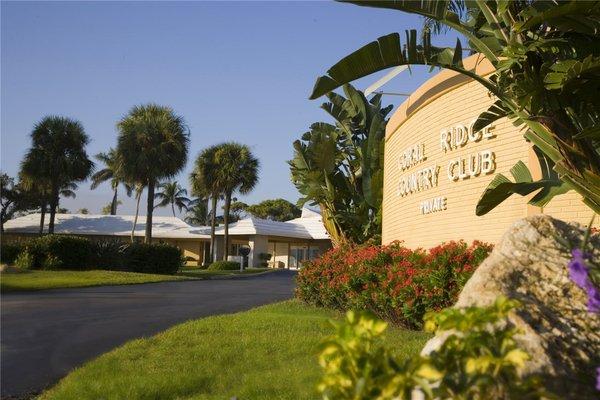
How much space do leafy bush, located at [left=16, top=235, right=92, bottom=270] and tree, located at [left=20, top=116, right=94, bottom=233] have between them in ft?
44.9

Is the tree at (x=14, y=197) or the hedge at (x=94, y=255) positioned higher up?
the tree at (x=14, y=197)

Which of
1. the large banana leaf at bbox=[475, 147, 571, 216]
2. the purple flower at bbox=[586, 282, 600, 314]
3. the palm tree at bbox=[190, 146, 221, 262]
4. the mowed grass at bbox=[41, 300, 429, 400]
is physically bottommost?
the mowed grass at bbox=[41, 300, 429, 400]

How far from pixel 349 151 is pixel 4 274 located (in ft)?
38.5

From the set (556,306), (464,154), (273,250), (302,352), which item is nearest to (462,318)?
(556,306)

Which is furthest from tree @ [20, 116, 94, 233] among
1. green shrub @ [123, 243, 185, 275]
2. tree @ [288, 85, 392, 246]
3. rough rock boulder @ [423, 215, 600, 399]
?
rough rock boulder @ [423, 215, 600, 399]

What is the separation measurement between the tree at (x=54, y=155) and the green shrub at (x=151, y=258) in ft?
37.4

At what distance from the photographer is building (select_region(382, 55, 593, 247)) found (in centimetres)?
934

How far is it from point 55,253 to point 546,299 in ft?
89.7

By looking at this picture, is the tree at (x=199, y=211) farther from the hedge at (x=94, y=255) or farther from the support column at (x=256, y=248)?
the hedge at (x=94, y=255)

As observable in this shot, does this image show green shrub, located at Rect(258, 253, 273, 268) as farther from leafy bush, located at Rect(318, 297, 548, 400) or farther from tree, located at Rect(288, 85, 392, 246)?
leafy bush, located at Rect(318, 297, 548, 400)

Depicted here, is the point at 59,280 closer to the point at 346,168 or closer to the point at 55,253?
the point at 55,253

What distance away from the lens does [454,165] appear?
10.8m

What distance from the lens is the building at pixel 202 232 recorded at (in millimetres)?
48816

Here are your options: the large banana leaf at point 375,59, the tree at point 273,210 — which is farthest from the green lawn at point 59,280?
the tree at point 273,210
